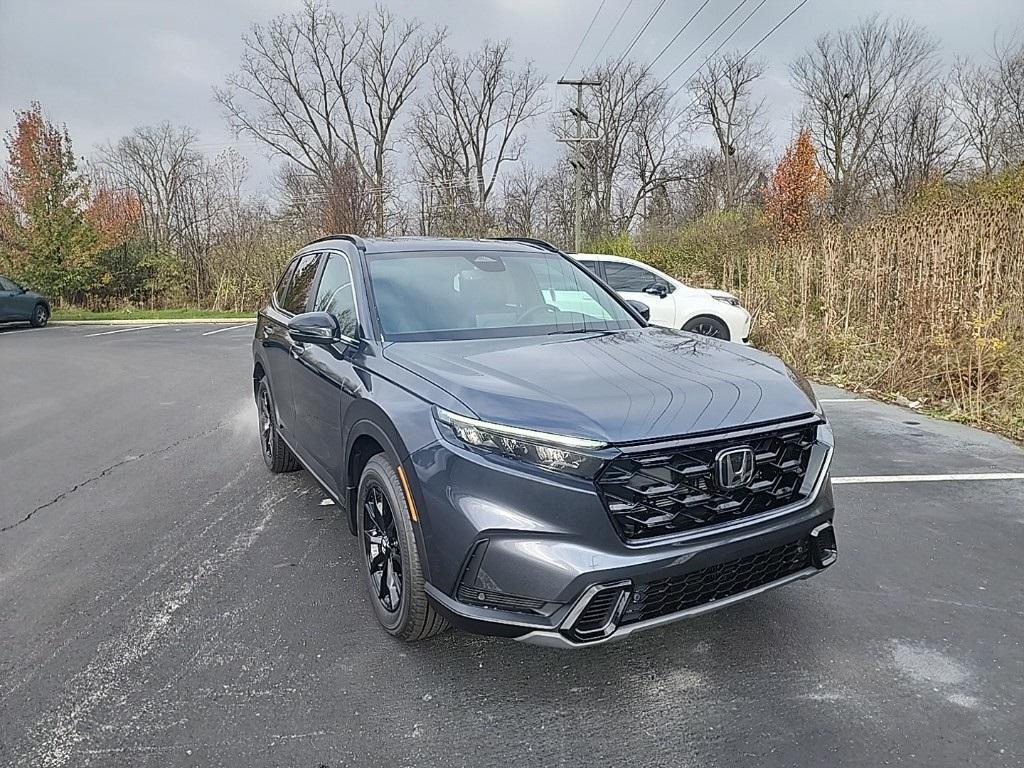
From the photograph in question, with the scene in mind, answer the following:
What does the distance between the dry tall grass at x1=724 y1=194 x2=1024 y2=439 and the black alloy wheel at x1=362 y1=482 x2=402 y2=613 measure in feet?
19.4

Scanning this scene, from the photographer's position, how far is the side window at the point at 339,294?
371cm

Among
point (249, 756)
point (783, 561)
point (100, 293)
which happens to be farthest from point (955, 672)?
point (100, 293)

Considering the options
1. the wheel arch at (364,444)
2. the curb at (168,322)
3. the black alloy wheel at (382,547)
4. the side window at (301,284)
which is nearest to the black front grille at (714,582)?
the wheel arch at (364,444)

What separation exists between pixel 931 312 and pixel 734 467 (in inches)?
275

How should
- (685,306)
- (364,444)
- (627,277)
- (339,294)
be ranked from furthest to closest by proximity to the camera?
(627,277)
(685,306)
(339,294)
(364,444)

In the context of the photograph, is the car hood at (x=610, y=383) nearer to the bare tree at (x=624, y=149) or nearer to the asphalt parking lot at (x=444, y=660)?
the asphalt parking lot at (x=444, y=660)

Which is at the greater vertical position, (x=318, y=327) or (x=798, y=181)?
(x=798, y=181)

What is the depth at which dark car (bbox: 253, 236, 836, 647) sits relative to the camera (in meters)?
2.36

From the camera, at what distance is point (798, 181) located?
110 feet

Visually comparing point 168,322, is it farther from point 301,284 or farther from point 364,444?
point 364,444

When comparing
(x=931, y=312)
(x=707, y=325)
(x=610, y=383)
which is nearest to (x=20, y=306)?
(x=707, y=325)

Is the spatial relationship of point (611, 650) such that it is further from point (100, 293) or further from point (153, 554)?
point (100, 293)

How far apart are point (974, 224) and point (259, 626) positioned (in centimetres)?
856

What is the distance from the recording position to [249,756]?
7.72ft
